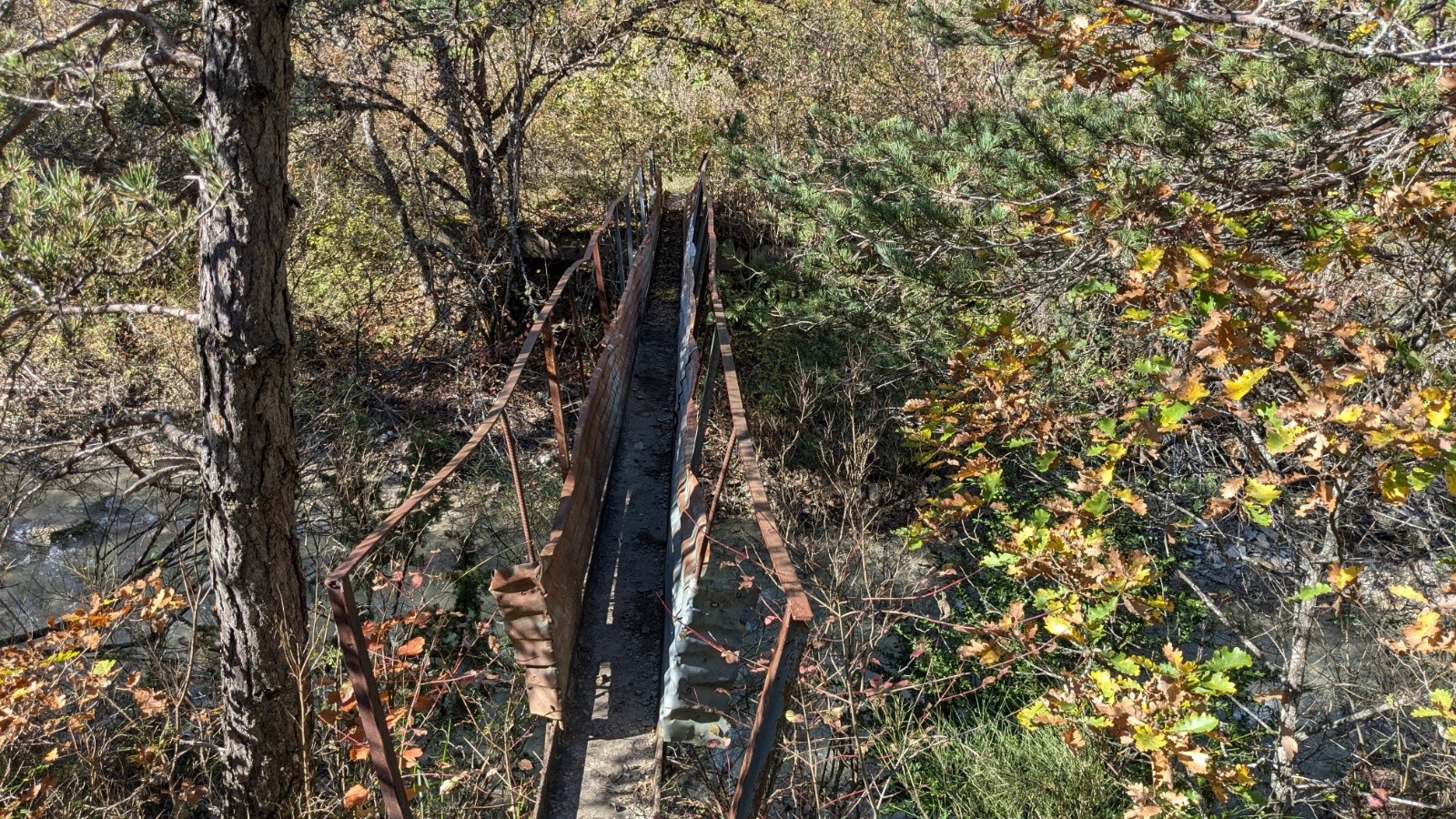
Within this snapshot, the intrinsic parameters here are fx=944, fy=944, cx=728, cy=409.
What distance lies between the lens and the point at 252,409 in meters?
3.72

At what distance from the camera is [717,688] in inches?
151

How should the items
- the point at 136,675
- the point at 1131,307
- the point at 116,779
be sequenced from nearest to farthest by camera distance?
the point at 1131,307 → the point at 116,779 → the point at 136,675

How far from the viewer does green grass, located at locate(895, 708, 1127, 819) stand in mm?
4449

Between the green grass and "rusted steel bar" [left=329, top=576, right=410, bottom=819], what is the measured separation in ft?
7.81

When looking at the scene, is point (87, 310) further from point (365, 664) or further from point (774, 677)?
point (774, 677)

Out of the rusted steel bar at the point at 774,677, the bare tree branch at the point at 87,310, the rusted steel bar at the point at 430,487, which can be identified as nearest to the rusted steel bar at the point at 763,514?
the rusted steel bar at the point at 774,677

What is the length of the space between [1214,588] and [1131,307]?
4.29 meters

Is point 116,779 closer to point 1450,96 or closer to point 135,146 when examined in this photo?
point 135,146

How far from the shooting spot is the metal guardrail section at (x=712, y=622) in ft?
8.31

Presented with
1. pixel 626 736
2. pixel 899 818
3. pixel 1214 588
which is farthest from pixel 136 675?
pixel 1214 588

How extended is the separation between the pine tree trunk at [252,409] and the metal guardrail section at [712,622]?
1.46 metres

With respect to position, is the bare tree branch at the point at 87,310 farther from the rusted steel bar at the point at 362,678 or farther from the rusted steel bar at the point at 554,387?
the rusted steel bar at the point at 554,387

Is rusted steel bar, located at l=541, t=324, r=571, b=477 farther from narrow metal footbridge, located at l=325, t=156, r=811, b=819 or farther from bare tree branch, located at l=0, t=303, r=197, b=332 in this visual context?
bare tree branch, located at l=0, t=303, r=197, b=332

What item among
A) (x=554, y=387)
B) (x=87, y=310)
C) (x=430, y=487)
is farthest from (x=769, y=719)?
(x=554, y=387)
